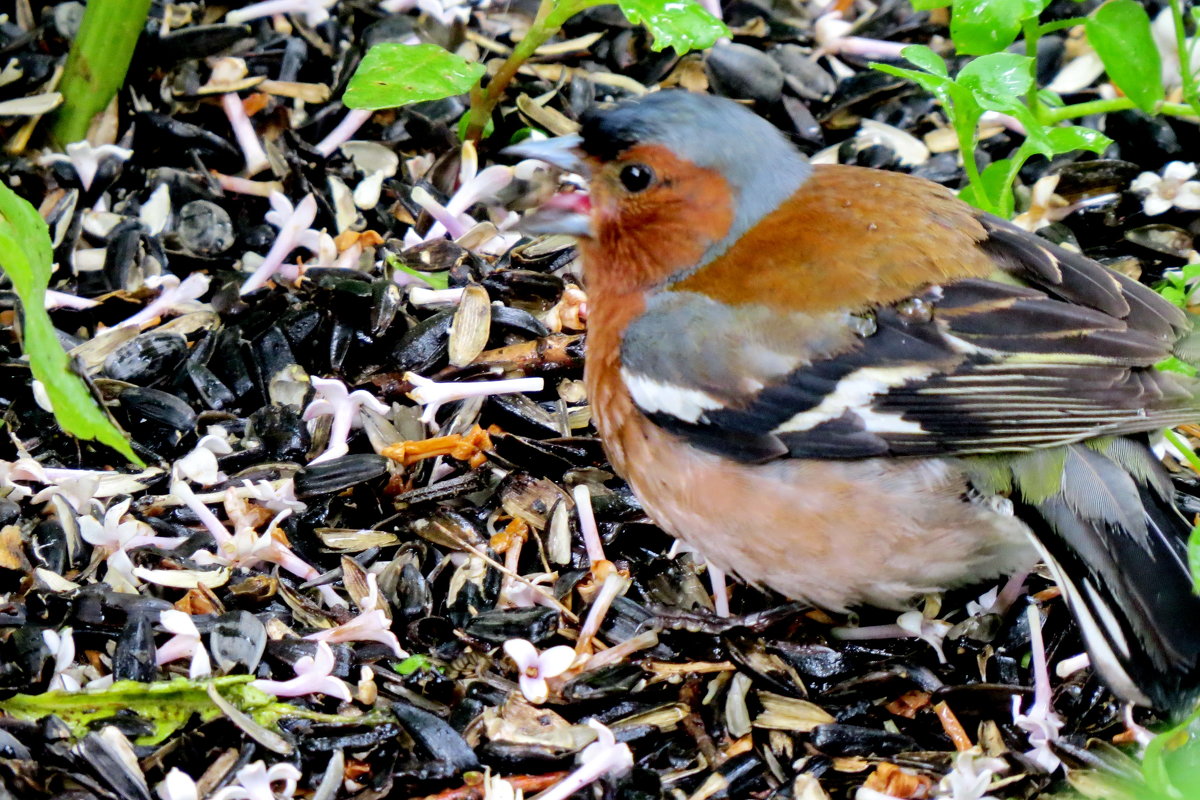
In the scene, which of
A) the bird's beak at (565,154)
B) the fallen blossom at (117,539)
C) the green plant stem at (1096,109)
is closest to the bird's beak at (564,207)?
the bird's beak at (565,154)

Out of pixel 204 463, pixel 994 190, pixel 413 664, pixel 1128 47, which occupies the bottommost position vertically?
pixel 413 664

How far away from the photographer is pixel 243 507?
3174mm

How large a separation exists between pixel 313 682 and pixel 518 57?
6.23 feet

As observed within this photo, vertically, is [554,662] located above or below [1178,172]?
below

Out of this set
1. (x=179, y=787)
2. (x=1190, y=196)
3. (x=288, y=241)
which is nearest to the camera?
(x=179, y=787)

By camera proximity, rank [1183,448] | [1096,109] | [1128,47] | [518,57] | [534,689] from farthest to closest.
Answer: [518,57] < [1096,109] < [1128,47] < [1183,448] < [534,689]

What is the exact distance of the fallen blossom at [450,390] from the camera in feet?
11.1

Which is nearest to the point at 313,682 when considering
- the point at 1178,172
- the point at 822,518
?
the point at 822,518

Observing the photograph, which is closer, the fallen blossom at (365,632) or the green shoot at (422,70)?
the fallen blossom at (365,632)

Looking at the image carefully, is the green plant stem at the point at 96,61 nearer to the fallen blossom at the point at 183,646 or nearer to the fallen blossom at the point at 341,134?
the fallen blossom at the point at 341,134

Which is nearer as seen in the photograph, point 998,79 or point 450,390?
point 998,79

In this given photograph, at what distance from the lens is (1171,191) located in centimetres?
399

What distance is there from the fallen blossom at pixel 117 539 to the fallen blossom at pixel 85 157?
126 cm

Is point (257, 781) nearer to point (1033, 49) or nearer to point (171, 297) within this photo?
point (171, 297)
